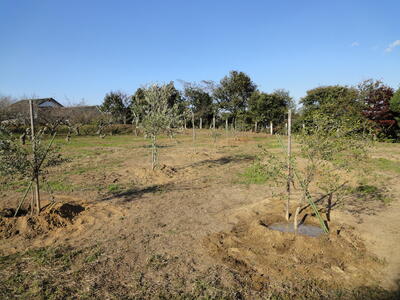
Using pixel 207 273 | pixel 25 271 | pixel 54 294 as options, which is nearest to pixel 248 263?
pixel 207 273

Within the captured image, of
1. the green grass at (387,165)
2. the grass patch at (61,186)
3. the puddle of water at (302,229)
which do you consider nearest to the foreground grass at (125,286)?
the puddle of water at (302,229)

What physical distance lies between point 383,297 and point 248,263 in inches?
87.6

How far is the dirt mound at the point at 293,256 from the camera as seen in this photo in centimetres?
464

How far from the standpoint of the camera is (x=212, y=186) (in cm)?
1052

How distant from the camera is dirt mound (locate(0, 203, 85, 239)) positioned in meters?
6.28

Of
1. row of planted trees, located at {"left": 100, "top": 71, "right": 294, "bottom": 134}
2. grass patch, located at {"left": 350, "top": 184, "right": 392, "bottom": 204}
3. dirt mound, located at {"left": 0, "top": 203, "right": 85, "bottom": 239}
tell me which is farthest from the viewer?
row of planted trees, located at {"left": 100, "top": 71, "right": 294, "bottom": 134}

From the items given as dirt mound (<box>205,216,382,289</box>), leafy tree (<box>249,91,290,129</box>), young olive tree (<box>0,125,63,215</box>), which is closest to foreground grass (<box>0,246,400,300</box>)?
dirt mound (<box>205,216,382,289</box>)

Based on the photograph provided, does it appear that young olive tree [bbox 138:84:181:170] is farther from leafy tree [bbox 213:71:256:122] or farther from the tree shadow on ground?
leafy tree [bbox 213:71:256:122]

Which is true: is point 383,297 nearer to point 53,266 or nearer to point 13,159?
point 53,266

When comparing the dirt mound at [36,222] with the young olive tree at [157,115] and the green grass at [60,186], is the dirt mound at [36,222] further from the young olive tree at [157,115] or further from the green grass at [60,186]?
the young olive tree at [157,115]

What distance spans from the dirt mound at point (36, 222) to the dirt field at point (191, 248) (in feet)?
0.08

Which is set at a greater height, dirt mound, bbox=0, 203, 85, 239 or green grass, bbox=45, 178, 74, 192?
green grass, bbox=45, 178, 74, 192

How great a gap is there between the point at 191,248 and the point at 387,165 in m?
13.4

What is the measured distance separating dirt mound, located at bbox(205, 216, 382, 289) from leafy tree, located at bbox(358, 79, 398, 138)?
2299 centimetres
